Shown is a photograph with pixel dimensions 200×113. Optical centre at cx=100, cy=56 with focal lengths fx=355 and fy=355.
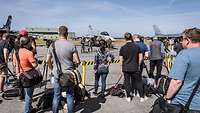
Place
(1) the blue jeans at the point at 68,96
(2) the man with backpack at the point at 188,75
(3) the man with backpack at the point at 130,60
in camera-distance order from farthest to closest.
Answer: (3) the man with backpack at the point at 130,60 < (1) the blue jeans at the point at 68,96 < (2) the man with backpack at the point at 188,75

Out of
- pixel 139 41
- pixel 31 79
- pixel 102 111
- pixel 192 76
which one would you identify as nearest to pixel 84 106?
pixel 102 111

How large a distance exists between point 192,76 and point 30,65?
14.9 feet

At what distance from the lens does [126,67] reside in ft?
32.7

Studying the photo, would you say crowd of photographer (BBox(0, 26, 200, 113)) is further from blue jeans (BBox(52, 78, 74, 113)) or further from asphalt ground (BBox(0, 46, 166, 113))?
asphalt ground (BBox(0, 46, 166, 113))

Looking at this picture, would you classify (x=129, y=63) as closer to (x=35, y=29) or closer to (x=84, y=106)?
(x=84, y=106)

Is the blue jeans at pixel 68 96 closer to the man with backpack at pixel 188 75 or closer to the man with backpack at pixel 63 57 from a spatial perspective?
the man with backpack at pixel 63 57

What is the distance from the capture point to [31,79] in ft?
25.9

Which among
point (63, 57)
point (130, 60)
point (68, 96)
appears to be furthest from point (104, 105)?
point (63, 57)

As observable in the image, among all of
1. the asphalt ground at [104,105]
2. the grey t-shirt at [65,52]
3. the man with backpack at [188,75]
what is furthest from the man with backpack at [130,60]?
the man with backpack at [188,75]

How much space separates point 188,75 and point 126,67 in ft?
18.2

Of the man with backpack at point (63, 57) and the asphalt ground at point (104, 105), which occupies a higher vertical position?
the man with backpack at point (63, 57)

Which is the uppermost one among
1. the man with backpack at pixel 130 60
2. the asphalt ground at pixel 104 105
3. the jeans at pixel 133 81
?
the man with backpack at pixel 130 60

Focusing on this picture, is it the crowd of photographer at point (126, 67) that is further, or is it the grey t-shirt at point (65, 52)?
the grey t-shirt at point (65, 52)

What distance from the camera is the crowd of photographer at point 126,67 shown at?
4.38 metres
